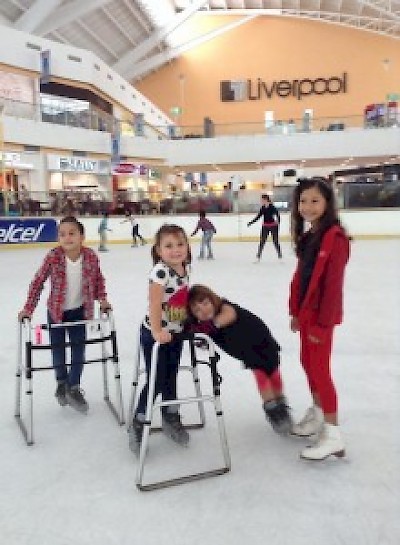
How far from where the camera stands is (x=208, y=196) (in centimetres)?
1578

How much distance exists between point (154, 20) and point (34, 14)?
12.1m

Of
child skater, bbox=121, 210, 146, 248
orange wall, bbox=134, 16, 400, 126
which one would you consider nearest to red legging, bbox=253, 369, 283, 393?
child skater, bbox=121, 210, 146, 248

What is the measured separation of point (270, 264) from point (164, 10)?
86.0 feet

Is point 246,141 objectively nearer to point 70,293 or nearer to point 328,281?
point 70,293

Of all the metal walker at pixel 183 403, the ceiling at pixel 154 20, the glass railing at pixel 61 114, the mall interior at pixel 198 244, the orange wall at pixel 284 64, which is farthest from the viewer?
the orange wall at pixel 284 64

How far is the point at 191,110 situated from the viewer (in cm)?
3638

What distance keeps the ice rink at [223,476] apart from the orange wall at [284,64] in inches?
1342

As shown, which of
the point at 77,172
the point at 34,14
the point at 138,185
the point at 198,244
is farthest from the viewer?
the point at 138,185

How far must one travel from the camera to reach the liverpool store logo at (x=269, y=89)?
115 ft

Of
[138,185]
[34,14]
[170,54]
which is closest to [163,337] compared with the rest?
[34,14]

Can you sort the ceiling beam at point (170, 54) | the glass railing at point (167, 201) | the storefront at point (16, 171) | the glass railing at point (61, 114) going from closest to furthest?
the glass railing at point (167, 201), the storefront at point (16, 171), the glass railing at point (61, 114), the ceiling beam at point (170, 54)

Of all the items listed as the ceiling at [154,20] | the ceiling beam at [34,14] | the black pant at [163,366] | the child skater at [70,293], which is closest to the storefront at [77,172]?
the ceiling beam at [34,14]

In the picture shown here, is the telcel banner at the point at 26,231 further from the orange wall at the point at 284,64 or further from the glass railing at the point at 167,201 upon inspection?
the orange wall at the point at 284,64

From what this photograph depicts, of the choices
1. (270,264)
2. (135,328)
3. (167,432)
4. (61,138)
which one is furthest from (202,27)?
(167,432)
